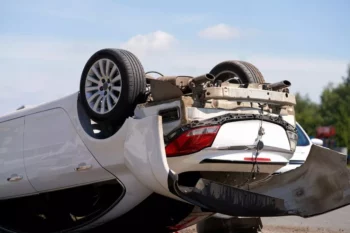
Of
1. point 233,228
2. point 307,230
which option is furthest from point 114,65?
point 307,230

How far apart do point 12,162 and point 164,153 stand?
2.81m

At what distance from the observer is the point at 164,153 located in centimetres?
609

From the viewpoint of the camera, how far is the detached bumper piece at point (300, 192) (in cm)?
659

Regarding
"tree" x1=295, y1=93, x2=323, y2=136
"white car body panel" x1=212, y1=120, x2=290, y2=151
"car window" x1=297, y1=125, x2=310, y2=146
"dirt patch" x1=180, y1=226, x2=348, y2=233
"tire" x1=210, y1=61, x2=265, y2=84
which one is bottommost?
"tree" x1=295, y1=93, x2=323, y2=136

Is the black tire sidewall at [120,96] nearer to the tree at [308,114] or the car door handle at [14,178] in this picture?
the car door handle at [14,178]

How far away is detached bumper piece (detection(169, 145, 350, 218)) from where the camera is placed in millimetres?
6586

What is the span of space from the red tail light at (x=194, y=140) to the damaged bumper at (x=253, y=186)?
279 millimetres

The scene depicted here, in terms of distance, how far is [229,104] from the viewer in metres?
6.64

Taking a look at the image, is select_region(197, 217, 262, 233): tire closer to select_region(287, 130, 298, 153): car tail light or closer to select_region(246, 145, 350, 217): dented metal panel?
select_region(246, 145, 350, 217): dented metal panel

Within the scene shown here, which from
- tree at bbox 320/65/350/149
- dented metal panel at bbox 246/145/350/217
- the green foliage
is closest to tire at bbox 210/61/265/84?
dented metal panel at bbox 246/145/350/217

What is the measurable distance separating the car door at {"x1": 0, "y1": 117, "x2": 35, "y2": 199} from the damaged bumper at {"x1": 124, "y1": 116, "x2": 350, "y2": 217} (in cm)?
197

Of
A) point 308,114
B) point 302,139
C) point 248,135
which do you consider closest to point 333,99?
point 308,114

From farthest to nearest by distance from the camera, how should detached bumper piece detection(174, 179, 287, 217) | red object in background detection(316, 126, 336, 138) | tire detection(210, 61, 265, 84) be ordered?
red object in background detection(316, 126, 336, 138)
tire detection(210, 61, 265, 84)
detached bumper piece detection(174, 179, 287, 217)

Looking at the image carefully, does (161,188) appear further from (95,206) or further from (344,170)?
(344,170)
